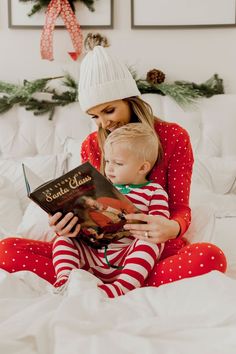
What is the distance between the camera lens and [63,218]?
1410 millimetres

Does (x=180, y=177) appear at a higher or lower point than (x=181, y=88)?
lower

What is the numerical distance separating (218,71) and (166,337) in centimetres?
202

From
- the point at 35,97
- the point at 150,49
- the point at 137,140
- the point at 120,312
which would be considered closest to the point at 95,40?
the point at 150,49

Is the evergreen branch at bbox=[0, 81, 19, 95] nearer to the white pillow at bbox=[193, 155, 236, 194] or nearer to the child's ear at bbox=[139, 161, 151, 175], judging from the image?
the white pillow at bbox=[193, 155, 236, 194]

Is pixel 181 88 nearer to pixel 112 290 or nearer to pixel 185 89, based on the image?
pixel 185 89

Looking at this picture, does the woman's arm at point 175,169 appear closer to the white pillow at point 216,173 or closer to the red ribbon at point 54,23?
the white pillow at point 216,173

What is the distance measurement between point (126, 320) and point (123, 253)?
17.6 inches

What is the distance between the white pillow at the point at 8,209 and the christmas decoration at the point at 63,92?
0.51 metres

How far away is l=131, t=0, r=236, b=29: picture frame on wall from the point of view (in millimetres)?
2670

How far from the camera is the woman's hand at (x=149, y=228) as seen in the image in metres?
1.38

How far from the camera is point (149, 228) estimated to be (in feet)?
4.53

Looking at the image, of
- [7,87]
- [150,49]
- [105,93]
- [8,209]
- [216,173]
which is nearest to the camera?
[105,93]

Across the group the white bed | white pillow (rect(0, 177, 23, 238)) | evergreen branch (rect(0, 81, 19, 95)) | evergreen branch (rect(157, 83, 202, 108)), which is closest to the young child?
the white bed

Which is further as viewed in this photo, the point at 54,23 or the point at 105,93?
the point at 54,23
